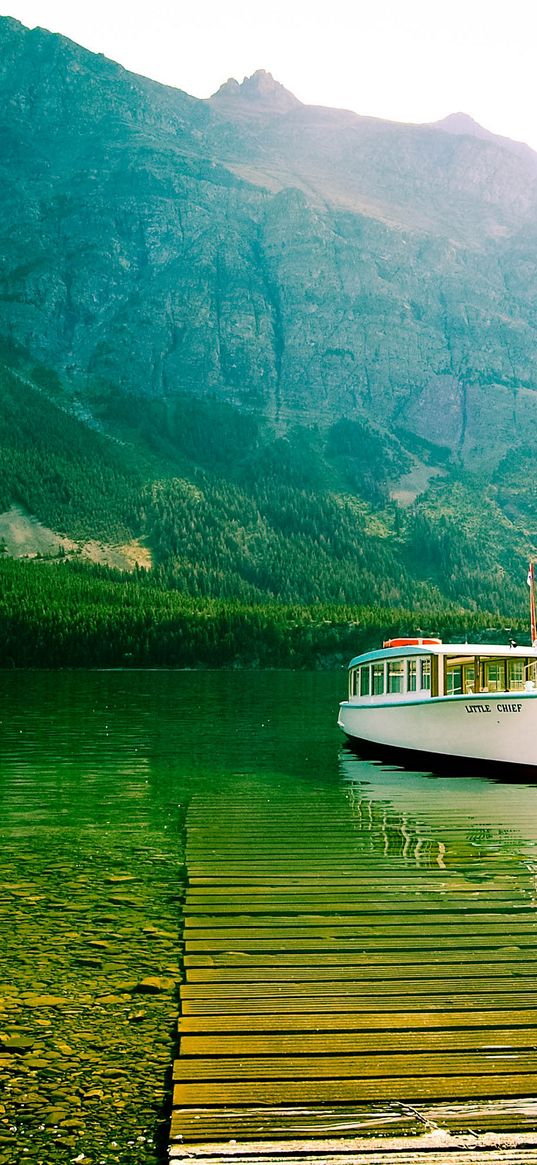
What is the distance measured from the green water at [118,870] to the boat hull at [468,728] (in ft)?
4.25

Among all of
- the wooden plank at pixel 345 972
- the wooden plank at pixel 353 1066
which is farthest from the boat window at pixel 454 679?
the wooden plank at pixel 353 1066

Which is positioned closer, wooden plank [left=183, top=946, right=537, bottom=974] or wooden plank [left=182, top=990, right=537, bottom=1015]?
wooden plank [left=182, top=990, right=537, bottom=1015]

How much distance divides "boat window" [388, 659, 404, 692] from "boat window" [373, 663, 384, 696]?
3.69 ft

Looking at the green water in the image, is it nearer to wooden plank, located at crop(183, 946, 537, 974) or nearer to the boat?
wooden plank, located at crop(183, 946, 537, 974)

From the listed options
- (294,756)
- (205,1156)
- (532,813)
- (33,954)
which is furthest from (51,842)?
(294,756)

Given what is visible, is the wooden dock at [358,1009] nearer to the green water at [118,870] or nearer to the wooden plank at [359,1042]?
the wooden plank at [359,1042]

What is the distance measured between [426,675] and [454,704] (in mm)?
4839

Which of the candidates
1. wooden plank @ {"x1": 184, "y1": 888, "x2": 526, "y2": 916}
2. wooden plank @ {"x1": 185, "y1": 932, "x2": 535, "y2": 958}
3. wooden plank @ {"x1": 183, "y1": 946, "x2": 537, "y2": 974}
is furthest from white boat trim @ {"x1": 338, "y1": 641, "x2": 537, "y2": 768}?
wooden plank @ {"x1": 183, "y1": 946, "x2": 537, "y2": 974}

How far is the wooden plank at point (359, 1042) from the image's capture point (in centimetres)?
1305

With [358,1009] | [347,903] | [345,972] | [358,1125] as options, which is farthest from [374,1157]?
[347,903]

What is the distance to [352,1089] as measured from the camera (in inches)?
472

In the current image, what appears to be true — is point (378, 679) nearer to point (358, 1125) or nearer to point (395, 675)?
point (395, 675)

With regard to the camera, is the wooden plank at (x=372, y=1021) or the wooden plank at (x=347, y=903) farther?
the wooden plank at (x=347, y=903)

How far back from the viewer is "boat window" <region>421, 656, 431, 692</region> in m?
45.9
